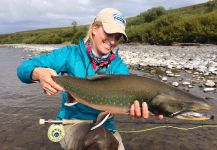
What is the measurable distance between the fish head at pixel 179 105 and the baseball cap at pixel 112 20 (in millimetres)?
919

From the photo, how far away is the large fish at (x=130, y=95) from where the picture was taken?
122 inches

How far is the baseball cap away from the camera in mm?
3580

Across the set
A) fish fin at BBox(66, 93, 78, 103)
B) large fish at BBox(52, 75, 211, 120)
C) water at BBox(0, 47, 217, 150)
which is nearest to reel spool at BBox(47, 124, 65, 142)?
fish fin at BBox(66, 93, 78, 103)

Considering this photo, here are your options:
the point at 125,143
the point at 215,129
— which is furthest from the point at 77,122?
the point at 215,129

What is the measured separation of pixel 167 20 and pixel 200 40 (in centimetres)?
664

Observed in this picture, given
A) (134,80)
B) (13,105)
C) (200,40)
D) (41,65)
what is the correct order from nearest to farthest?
(134,80), (41,65), (13,105), (200,40)

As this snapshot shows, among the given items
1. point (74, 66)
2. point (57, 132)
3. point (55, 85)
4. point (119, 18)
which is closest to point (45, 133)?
point (57, 132)

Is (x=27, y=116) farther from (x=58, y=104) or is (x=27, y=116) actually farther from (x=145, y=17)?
(x=145, y=17)

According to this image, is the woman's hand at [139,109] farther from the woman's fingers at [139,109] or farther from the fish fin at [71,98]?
the fish fin at [71,98]

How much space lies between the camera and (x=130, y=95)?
324 centimetres

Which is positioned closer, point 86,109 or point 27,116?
point 86,109

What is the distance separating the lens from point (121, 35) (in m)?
3.76

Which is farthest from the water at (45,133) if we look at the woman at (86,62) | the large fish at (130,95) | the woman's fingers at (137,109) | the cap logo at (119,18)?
the cap logo at (119,18)

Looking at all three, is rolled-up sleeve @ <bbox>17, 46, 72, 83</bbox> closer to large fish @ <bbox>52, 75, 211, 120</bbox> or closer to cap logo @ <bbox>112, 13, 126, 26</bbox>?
large fish @ <bbox>52, 75, 211, 120</bbox>
